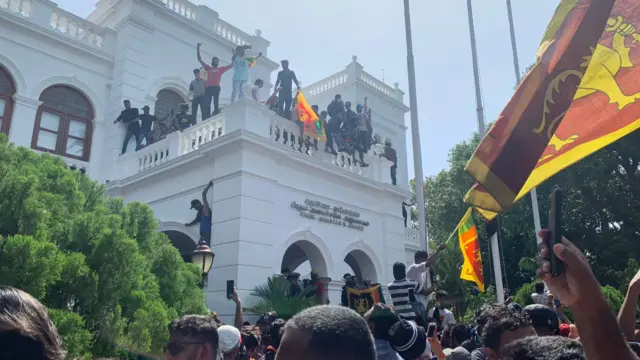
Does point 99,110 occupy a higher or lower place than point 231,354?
higher

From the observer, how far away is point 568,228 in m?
20.1

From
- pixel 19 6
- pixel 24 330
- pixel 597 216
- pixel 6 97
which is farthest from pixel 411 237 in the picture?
pixel 24 330

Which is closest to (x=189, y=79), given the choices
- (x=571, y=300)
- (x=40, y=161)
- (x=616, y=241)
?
(x=40, y=161)

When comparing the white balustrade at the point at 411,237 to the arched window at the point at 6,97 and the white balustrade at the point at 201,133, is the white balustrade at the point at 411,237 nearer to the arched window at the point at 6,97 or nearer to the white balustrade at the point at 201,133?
the white balustrade at the point at 201,133

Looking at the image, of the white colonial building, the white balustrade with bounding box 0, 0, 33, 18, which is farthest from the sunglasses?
the white balustrade with bounding box 0, 0, 33, 18

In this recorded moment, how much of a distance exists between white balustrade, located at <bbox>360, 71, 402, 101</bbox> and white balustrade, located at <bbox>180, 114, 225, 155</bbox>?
993 cm

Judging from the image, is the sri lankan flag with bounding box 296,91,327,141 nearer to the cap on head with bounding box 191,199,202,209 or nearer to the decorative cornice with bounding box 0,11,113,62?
the cap on head with bounding box 191,199,202,209

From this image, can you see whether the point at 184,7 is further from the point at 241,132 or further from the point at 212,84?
the point at 241,132

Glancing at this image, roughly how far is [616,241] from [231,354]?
19261 mm

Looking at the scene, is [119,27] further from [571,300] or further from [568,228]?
[568,228]

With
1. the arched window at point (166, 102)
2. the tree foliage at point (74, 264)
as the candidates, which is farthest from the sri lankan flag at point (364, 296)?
the arched window at point (166, 102)

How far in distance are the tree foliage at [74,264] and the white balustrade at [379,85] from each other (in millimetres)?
14829

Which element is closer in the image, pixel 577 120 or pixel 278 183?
pixel 577 120

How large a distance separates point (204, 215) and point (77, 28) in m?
7.52
